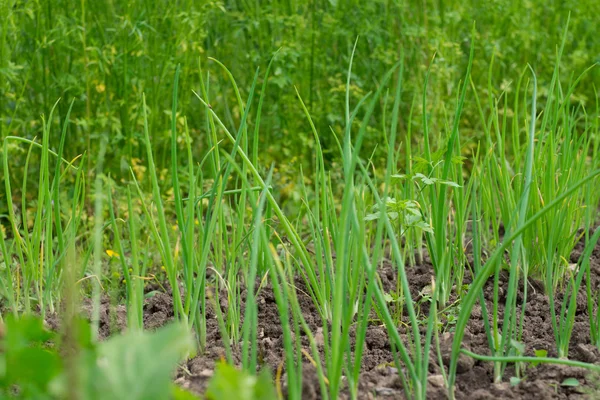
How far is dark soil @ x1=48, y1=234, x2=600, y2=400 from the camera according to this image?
145cm

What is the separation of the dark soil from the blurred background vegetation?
4.23 feet

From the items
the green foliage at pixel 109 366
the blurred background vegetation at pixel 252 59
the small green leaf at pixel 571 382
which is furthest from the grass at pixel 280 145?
the green foliage at pixel 109 366

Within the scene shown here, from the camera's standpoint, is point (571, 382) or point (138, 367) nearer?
point (138, 367)

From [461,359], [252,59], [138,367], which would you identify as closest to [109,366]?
[138,367]

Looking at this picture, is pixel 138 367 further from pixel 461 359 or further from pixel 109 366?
pixel 461 359

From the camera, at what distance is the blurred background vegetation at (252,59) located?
3541mm

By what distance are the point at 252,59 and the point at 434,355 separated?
276 cm

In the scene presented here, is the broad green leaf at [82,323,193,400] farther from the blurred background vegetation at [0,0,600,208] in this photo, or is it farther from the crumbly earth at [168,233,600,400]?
the blurred background vegetation at [0,0,600,208]

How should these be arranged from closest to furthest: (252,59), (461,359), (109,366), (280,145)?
(109,366) → (461,359) → (252,59) → (280,145)

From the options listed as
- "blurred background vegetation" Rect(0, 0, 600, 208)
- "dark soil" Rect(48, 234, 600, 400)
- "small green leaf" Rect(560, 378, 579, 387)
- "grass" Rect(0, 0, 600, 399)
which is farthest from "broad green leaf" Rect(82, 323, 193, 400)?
"blurred background vegetation" Rect(0, 0, 600, 208)

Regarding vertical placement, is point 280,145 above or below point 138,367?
below

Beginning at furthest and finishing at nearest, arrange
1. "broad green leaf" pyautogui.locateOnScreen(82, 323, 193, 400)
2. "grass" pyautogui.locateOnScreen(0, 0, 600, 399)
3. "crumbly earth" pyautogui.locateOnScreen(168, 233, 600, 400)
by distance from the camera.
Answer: "grass" pyautogui.locateOnScreen(0, 0, 600, 399), "crumbly earth" pyautogui.locateOnScreen(168, 233, 600, 400), "broad green leaf" pyautogui.locateOnScreen(82, 323, 193, 400)

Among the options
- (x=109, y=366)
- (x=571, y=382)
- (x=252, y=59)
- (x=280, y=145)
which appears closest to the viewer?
(x=109, y=366)

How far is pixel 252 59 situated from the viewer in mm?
4105
